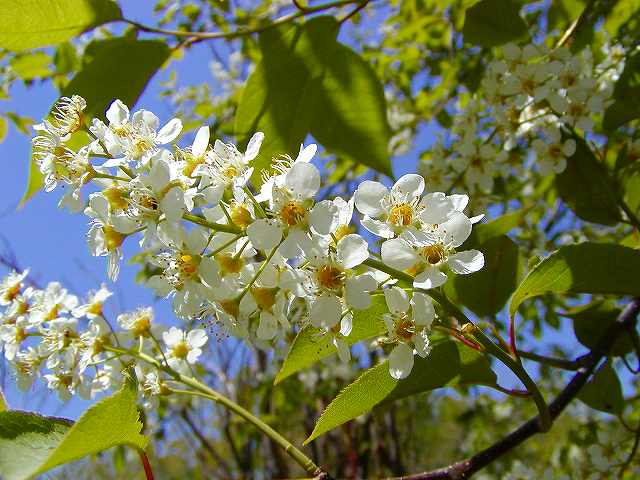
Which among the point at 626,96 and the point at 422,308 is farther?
the point at 626,96

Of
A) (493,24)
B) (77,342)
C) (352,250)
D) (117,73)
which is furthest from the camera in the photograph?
(493,24)

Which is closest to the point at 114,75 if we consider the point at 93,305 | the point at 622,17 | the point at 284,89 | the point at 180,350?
the point at 284,89

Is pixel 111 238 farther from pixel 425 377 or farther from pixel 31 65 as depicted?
pixel 31 65

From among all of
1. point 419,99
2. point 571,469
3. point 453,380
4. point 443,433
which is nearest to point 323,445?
point 571,469

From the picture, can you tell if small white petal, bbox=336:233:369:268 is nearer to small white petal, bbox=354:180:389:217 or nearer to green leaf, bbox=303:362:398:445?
small white petal, bbox=354:180:389:217

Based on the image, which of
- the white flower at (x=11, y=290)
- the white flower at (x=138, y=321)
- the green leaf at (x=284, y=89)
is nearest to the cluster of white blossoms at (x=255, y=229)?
the green leaf at (x=284, y=89)

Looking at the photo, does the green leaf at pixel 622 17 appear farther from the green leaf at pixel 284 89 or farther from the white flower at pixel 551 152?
the green leaf at pixel 284 89

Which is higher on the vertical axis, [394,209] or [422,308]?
[394,209]
